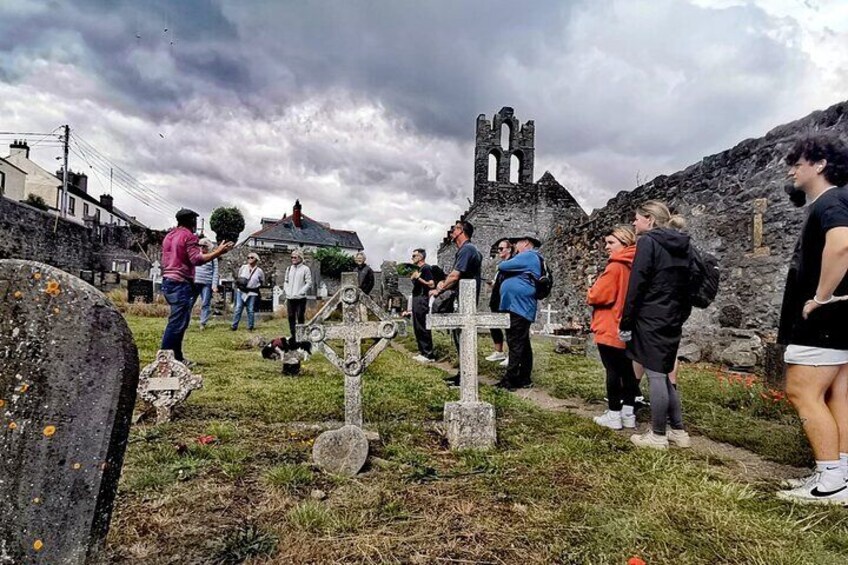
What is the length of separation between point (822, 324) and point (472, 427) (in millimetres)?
2059

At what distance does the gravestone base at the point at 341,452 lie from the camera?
111 inches

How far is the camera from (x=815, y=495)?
2.38 m

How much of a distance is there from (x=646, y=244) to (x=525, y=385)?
2.71 metres

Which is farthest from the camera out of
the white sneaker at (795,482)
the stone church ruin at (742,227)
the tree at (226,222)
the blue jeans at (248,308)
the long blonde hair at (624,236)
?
the tree at (226,222)

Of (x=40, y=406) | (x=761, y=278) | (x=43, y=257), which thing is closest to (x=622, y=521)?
(x=40, y=406)

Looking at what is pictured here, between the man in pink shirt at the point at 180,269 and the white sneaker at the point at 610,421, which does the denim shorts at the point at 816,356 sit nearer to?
the white sneaker at the point at 610,421

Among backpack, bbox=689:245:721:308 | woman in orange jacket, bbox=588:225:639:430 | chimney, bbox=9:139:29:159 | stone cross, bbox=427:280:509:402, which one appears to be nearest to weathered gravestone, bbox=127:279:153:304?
stone cross, bbox=427:280:509:402

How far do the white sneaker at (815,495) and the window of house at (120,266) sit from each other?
28.9 m

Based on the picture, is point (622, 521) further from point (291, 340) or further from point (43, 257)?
point (43, 257)

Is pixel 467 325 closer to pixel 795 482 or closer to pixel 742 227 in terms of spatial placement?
pixel 795 482

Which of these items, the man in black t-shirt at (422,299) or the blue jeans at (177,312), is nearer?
the blue jeans at (177,312)

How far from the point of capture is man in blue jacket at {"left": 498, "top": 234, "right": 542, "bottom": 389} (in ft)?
17.7

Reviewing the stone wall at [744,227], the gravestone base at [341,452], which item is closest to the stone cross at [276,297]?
the stone wall at [744,227]

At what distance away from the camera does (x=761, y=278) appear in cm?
674
